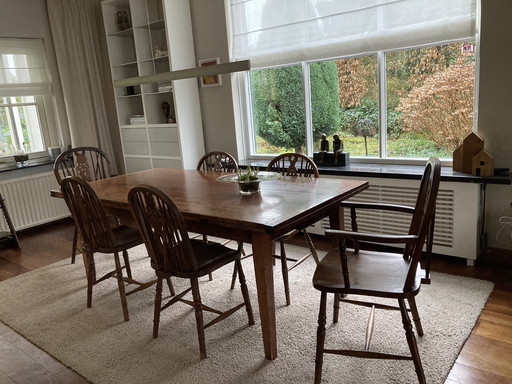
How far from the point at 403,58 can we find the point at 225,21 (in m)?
1.76

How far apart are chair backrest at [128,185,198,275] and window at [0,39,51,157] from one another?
10.9 ft

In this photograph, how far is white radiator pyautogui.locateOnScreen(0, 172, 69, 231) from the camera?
4328 millimetres

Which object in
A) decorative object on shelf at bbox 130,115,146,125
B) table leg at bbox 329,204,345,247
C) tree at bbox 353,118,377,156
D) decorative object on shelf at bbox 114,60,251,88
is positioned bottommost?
table leg at bbox 329,204,345,247

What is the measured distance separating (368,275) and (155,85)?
3557 millimetres

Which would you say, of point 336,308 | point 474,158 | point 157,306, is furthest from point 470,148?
point 157,306

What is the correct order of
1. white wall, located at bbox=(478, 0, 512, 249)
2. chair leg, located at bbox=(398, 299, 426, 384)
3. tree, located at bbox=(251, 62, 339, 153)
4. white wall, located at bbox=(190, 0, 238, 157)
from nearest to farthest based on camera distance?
1. chair leg, located at bbox=(398, 299, 426, 384)
2. white wall, located at bbox=(478, 0, 512, 249)
3. tree, located at bbox=(251, 62, 339, 153)
4. white wall, located at bbox=(190, 0, 238, 157)

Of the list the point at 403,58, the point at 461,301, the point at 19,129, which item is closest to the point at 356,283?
the point at 461,301

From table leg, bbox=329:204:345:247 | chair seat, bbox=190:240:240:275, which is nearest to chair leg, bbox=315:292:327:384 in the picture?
chair seat, bbox=190:240:240:275

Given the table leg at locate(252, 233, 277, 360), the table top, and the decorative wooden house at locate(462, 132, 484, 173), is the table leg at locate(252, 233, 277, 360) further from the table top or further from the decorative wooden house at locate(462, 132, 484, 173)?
the decorative wooden house at locate(462, 132, 484, 173)

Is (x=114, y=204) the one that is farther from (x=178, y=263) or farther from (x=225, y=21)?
(x=225, y=21)

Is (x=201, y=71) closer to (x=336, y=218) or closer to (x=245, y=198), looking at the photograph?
(x=245, y=198)

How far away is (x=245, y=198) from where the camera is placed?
229 centimetres

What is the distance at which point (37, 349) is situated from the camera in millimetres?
2299

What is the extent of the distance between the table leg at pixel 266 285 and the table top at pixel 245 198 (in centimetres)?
10
